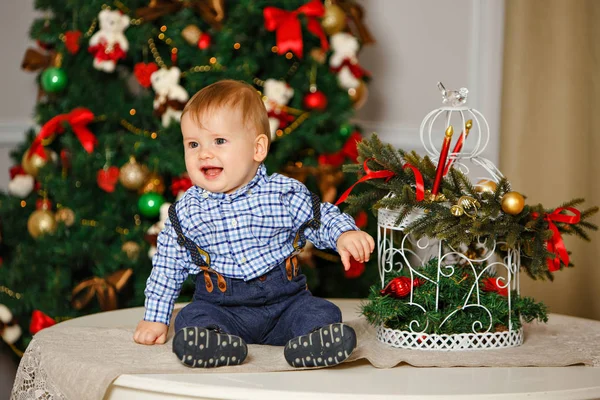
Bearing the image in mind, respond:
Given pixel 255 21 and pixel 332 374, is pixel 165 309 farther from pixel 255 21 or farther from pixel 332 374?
pixel 255 21

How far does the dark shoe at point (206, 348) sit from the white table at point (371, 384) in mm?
38

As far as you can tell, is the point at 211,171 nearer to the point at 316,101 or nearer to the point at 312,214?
the point at 312,214

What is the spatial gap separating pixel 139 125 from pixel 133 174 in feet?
0.61

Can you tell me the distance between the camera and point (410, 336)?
1317 mm

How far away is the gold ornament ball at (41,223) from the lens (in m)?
2.10

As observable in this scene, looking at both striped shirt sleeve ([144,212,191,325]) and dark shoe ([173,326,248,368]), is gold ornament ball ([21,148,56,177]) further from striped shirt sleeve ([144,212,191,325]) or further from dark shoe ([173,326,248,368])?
dark shoe ([173,326,248,368])

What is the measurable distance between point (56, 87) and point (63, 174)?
0.78 feet

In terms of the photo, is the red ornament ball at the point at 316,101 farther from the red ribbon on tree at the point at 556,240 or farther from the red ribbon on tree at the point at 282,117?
the red ribbon on tree at the point at 556,240

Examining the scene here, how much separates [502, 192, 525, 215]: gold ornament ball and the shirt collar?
0.44m

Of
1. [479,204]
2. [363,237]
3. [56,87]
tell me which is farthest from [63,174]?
[479,204]

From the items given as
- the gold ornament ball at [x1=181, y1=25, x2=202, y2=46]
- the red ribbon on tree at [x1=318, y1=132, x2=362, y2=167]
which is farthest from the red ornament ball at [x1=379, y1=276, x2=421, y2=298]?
the gold ornament ball at [x1=181, y1=25, x2=202, y2=46]

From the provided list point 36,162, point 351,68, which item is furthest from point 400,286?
point 36,162

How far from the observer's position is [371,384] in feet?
3.47

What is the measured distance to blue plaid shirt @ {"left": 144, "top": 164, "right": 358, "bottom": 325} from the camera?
1.39 m
